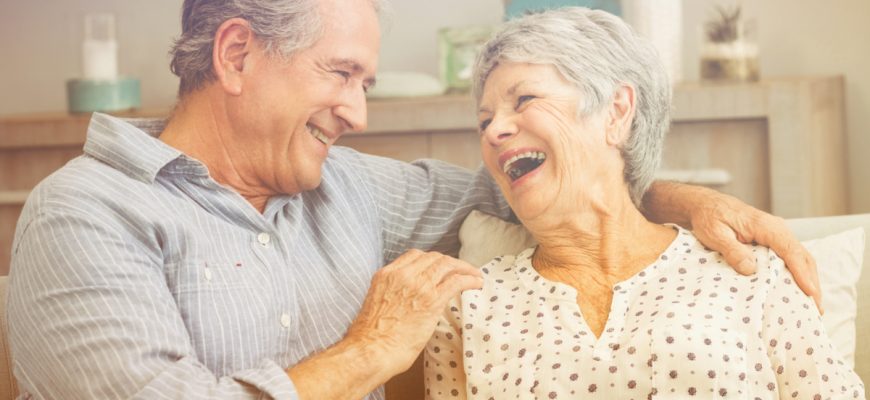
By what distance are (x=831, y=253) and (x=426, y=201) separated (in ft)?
2.13

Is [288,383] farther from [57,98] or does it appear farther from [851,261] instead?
[57,98]

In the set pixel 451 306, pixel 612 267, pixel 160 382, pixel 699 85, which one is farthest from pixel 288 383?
pixel 699 85

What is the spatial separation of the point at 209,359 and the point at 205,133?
36 cm

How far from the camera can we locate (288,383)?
1363 mm

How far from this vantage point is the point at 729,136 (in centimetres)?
274

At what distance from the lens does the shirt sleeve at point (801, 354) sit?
1472 mm

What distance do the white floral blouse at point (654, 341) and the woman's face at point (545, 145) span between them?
0.43ft

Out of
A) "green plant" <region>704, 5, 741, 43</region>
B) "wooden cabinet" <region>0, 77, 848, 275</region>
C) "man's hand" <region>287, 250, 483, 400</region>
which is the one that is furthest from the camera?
"green plant" <region>704, 5, 741, 43</region>

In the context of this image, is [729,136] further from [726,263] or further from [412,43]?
[726,263]

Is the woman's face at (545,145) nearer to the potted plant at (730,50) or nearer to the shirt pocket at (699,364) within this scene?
the shirt pocket at (699,364)

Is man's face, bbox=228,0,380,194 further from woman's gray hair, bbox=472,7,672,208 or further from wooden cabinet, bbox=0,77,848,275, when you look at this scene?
wooden cabinet, bbox=0,77,848,275

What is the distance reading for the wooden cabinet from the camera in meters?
2.68

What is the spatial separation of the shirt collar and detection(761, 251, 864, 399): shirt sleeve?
808 millimetres

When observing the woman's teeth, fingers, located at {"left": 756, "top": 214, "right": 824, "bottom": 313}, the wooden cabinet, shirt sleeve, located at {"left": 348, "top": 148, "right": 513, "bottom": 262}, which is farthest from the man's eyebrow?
the wooden cabinet
